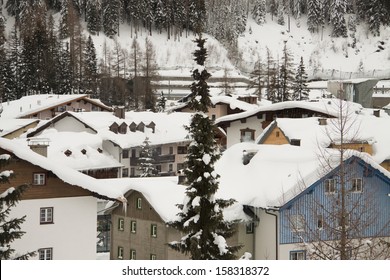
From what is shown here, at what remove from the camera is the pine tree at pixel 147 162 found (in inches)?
523

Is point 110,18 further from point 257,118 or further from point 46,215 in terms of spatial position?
point 46,215

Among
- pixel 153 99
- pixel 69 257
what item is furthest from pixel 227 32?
pixel 69 257

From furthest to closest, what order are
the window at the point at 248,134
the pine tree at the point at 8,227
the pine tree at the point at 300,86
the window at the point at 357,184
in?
the window at the point at 248,134, the pine tree at the point at 300,86, the window at the point at 357,184, the pine tree at the point at 8,227

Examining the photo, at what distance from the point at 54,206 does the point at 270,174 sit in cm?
239

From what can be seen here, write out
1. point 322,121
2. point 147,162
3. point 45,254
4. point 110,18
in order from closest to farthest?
point 45,254
point 322,121
point 110,18
point 147,162

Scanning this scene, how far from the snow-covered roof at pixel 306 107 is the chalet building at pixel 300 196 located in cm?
62

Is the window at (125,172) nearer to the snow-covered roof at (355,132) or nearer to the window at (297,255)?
the snow-covered roof at (355,132)

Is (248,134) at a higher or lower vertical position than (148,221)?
higher

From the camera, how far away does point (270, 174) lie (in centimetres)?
823

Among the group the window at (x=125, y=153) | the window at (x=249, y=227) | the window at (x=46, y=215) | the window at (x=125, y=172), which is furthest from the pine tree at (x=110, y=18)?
the window at (x=125, y=153)

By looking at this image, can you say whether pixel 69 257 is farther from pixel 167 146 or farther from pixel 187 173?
pixel 167 146

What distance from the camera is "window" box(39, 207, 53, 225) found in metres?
6.98

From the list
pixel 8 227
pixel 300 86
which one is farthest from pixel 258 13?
pixel 8 227
